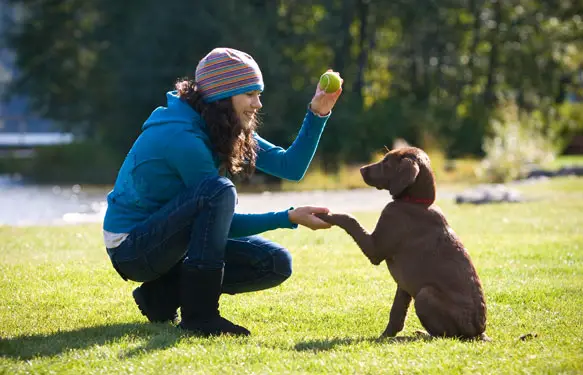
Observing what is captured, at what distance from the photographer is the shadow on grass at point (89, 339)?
4953 mm

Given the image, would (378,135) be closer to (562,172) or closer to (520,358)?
(562,172)

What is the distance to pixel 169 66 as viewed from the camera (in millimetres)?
26328

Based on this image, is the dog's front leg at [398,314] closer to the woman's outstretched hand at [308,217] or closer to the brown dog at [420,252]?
the brown dog at [420,252]

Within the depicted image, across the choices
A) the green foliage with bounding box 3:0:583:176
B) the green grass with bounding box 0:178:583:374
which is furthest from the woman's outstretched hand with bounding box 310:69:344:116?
the green foliage with bounding box 3:0:583:176

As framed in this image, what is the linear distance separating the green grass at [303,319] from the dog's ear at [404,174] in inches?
34.8

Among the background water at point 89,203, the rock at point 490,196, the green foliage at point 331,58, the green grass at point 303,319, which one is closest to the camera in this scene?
the green grass at point 303,319

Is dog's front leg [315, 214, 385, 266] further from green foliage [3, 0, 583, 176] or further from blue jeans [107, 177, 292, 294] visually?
green foliage [3, 0, 583, 176]

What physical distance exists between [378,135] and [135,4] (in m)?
11.0

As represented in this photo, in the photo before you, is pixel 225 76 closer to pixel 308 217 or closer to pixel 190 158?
pixel 190 158

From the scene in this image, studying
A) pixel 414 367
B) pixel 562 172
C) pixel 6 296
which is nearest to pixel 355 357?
pixel 414 367

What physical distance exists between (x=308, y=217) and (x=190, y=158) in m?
0.77

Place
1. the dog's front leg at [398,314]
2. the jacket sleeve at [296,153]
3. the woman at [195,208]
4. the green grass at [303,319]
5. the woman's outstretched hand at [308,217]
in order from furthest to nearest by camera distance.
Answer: the jacket sleeve at [296,153] → the dog's front leg at [398,314] → the woman's outstretched hand at [308,217] → the woman at [195,208] → the green grass at [303,319]

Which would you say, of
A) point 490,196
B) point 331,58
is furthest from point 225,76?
point 331,58

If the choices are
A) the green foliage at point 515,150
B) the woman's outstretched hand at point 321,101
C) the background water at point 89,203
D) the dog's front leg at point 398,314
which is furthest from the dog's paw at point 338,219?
the green foliage at point 515,150
